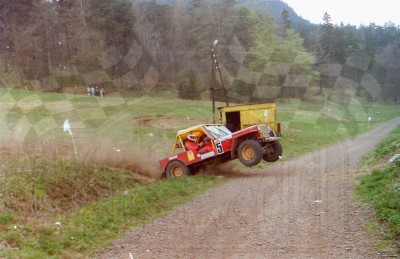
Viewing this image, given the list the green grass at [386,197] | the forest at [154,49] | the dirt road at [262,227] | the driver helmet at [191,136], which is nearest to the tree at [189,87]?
the forest at [154,49]

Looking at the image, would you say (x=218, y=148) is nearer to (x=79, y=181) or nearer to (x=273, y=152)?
(x=273, y=152)

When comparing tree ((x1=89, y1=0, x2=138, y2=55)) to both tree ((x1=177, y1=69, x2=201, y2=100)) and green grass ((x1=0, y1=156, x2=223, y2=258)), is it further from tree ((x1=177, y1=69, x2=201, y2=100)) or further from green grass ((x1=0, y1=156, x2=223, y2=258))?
green grass ((x1=0, y1=156, x2=223, y2=258))

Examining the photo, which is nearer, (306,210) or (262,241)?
(262,241)

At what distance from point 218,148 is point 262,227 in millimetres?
7324

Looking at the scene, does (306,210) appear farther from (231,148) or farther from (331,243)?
(231,148)

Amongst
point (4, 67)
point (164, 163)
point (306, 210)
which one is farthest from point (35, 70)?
point (306, 210)

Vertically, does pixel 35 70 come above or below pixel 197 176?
above

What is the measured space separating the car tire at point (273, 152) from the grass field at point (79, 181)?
1.85 meters

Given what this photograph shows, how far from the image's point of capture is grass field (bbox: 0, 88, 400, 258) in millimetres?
8141

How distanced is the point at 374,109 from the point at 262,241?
6760 centimetres

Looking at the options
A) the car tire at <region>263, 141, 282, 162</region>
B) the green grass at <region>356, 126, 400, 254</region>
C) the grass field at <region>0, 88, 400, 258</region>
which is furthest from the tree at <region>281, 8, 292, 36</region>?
the green grass at <region>356, 126, 400, 254</region>

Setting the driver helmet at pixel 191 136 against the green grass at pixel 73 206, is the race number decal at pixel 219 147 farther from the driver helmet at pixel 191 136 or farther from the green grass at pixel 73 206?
the green grass at pixel 73 206

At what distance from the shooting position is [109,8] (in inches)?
2175

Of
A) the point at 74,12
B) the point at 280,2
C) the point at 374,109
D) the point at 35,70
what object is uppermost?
the point at 280,2
